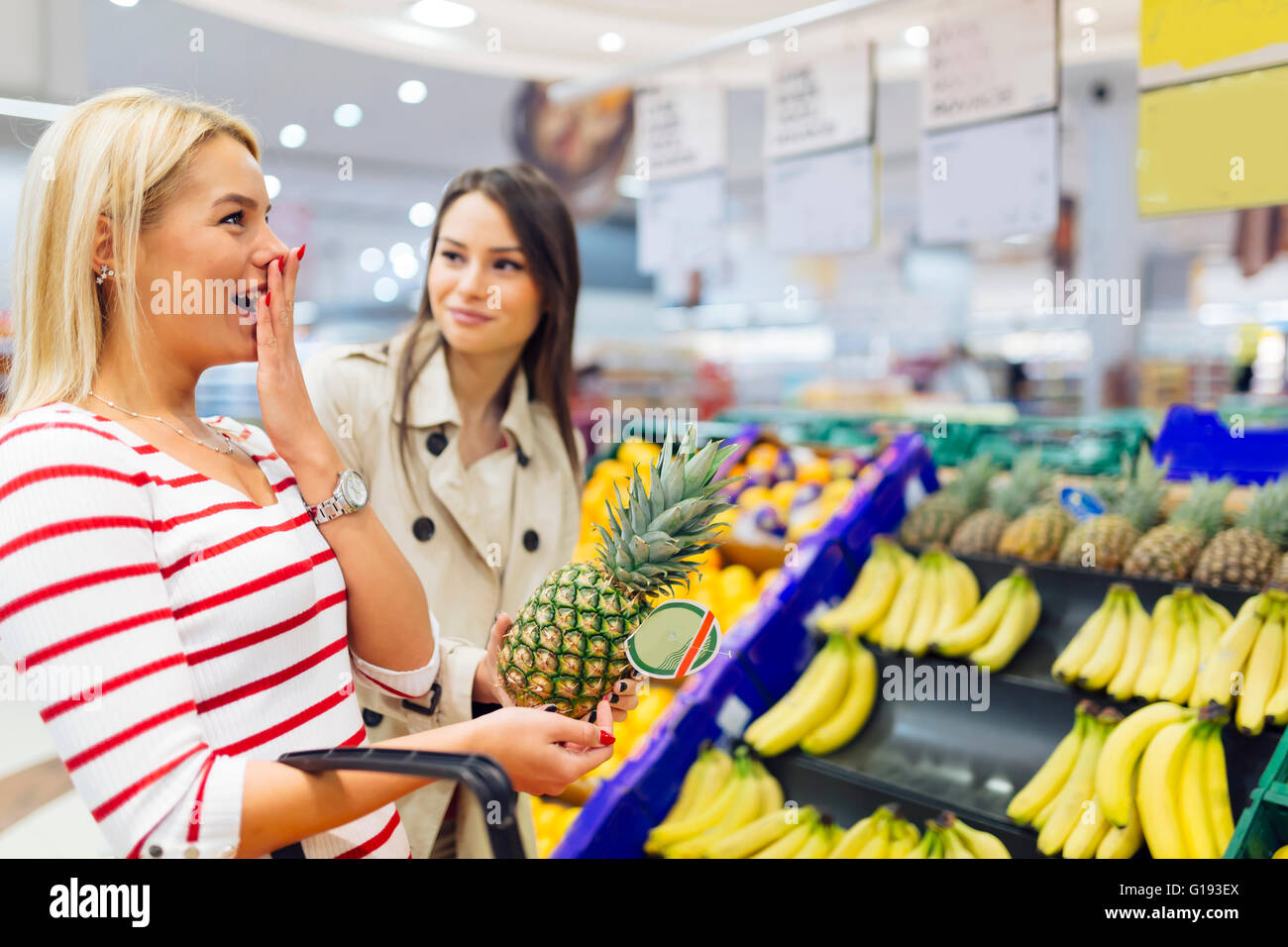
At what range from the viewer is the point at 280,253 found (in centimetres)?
125

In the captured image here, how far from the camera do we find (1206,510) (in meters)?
2.38

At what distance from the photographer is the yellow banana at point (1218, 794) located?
1829mm

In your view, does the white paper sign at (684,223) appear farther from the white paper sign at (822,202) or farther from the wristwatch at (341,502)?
the wristwatch at (341,502)

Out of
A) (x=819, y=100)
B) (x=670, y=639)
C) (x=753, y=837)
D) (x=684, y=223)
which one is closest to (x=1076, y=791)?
(x=753, y=837)

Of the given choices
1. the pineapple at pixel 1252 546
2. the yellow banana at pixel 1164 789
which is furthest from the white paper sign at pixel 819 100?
the yellow banana at pixel 1164 789

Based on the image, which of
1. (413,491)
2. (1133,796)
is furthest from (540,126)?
(1133,796)

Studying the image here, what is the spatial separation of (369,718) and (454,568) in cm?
35

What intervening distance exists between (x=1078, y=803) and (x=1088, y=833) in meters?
0.09

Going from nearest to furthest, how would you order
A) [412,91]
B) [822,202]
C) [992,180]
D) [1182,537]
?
[1182,537]
[992,180]
[822,202]
[412,91]

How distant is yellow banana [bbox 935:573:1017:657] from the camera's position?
234 cm

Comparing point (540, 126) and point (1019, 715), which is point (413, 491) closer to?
point (1019, 715)

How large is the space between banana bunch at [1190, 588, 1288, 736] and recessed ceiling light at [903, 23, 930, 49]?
2937 millimetres

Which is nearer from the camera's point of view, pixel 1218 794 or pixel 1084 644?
pixel 1218 794

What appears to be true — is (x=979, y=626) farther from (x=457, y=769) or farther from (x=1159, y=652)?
(x=457, y=769)
